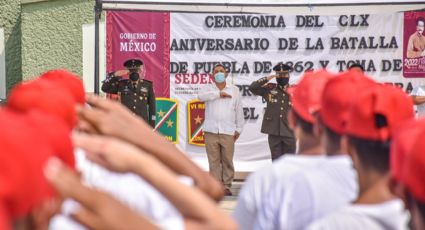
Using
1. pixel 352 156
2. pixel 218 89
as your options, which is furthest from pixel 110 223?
pixel 218 89

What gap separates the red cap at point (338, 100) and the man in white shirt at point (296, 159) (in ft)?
0.66

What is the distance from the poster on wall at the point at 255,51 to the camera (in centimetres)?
1124

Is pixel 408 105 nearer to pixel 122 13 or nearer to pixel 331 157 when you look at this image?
pixel 331 157

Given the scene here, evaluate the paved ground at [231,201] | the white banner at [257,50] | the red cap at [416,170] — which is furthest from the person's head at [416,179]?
the white banner at [257,50]

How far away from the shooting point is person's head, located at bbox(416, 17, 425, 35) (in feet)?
36.8

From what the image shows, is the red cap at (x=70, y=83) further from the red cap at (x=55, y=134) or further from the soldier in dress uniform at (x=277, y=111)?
the soldier in dress uniform at (x=277, y=111)

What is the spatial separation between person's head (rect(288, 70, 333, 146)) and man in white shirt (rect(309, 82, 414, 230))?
1.62 feet

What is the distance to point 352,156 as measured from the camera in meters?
2.43

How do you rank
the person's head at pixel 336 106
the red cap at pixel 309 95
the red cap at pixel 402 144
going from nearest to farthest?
the red cap at pixel 402 144 < the person's head at pixel 336 106 < the red cap at pixel 309 95

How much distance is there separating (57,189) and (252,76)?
9.89 meters

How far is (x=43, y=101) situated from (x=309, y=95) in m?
1.46

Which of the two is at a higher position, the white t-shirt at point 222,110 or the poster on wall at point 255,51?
the poster on wall at point 255,51

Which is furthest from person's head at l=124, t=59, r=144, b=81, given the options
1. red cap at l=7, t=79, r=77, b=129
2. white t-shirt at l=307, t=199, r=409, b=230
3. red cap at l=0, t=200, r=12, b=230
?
red cap at l=0, t=200, r=12, b=230

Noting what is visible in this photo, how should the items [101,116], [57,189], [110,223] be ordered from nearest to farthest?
[57,189]
[110,223]
[101,116]
